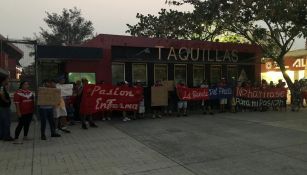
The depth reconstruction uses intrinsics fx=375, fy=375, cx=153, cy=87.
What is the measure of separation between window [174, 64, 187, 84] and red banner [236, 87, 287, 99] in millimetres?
2615

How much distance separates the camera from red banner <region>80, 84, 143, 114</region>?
13.2 m

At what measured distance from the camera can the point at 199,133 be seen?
36.8 feet

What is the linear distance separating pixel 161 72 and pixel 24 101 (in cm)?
837

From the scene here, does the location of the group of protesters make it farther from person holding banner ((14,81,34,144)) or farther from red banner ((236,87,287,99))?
red banner ((236,87,287,99))

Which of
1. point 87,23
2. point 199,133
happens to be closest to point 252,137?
point 199,133

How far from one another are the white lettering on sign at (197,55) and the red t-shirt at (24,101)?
26.3 ft

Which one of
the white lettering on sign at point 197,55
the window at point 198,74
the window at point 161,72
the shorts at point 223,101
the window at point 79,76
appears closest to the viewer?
the window at point 79,76

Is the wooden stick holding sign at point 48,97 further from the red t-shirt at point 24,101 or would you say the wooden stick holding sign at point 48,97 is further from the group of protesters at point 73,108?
the red t-shirt at point 24,101

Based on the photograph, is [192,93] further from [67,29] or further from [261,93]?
[67,29]

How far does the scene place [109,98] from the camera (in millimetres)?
14008

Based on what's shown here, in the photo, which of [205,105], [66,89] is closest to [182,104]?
[205,105]

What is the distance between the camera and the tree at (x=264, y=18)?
16688mm

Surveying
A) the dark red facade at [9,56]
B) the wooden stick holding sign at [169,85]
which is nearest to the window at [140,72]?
the wooden stick holding sign at [169,85]

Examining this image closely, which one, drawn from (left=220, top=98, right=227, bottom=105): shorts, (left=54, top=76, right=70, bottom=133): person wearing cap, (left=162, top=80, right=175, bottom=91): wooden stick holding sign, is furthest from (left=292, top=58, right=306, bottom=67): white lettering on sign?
(left=54, top=76, right=70, bottom=133): person wearing cap
